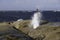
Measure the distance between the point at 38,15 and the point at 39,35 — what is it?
1544 cm

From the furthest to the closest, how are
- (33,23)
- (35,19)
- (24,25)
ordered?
1. (35,19)
2. (33,23)
3. (24,25)

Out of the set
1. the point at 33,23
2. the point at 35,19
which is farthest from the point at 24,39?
the point at 35,19

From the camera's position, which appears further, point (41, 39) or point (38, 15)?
point (38, 15)

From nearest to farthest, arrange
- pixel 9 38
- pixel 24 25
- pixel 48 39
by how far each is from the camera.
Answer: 1. pixel 9 38
2. pixel 48 39
3. pixel 24 25

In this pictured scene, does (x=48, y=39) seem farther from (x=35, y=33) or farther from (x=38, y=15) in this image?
(x=38, y=15)

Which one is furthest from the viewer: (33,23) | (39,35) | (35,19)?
(35,19)

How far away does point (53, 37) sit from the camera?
2034cm

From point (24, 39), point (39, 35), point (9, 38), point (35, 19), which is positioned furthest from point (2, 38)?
point (35, 19)

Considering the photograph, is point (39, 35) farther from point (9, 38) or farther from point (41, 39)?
point (9, 38)

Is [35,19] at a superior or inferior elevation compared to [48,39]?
inferior

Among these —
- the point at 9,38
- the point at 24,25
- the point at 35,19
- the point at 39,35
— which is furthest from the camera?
the point at 35,19

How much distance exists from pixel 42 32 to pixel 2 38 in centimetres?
811

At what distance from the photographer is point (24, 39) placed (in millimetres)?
16797

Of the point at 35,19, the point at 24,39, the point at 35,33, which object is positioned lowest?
the point at 35,19
